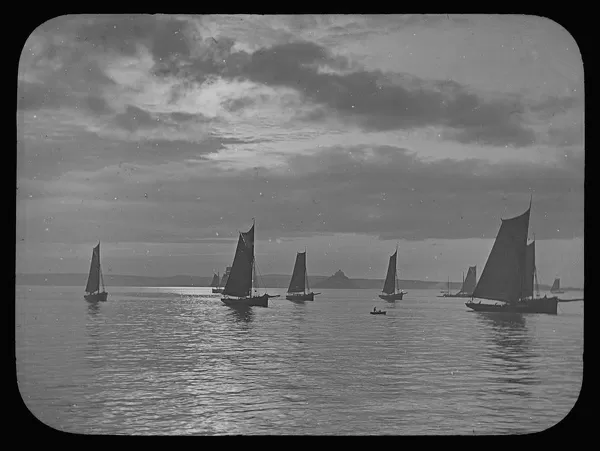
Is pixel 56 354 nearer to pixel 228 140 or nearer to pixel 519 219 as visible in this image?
pixel 228 140

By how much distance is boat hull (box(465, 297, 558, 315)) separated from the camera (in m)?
7.70

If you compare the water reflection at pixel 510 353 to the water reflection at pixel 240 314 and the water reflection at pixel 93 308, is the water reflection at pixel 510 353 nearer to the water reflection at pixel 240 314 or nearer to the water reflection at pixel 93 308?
the water reflection at pixel 240 314

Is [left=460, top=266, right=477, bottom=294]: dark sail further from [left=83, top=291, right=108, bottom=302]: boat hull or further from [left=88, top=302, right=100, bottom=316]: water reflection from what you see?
[left=88, top=302, right=100, bottom=316]: water reflection

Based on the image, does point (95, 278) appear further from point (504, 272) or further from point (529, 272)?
point (504, 272)

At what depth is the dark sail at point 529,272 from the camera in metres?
7.98

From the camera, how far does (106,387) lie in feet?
21.2

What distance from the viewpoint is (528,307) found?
30.5 ft

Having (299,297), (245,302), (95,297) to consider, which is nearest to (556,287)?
(95,297)

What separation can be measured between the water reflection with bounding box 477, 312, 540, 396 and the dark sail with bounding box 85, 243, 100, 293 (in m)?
4.14

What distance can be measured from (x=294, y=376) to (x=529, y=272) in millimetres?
3298

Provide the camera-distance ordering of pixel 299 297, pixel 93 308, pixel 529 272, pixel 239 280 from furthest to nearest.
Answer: pixel 299 297
pixel 239 280
pixel 93 308
pixel 529 272

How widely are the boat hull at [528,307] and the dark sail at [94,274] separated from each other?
184 inches

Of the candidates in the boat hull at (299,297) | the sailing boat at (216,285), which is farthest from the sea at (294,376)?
the boat hull at (299,297)

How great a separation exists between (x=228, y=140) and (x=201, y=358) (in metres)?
2.90
